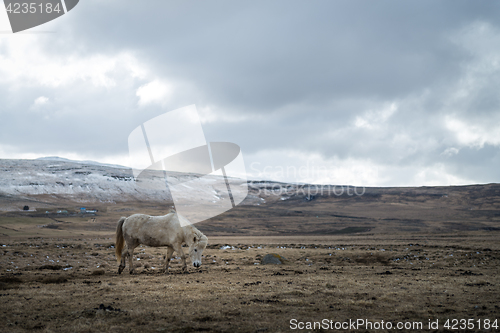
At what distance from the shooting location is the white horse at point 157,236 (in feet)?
55.3

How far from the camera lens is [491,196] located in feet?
423

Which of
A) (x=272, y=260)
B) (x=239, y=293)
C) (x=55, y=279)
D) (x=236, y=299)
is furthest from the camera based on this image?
(x=272, y=260)

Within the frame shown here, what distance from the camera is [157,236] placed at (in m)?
16.9

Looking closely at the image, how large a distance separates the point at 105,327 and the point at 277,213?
368 feet

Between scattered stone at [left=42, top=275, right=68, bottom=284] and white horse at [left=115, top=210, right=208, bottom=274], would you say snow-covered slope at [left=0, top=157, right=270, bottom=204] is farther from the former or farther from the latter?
scattered stone at [left=42, top=275, right=68, bottom=284]

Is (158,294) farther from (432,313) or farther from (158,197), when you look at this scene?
(158,197)

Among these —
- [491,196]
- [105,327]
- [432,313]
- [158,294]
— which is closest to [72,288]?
[158,294]

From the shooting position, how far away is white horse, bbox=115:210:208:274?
55.3ft

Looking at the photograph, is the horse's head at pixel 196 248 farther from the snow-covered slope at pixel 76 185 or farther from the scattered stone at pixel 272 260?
the snow-covered slope at pixel 76 185

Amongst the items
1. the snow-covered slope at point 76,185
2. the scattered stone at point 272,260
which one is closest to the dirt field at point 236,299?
the scattered stone at point 272,260

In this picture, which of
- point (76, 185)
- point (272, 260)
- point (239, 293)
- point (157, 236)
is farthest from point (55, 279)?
point (76, 185)

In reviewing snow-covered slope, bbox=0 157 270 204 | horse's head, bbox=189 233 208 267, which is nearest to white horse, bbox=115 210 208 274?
horse's head, bbox=189 233 208 267

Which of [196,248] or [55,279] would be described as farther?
[196,248]

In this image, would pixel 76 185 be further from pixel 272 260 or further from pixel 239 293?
pixel 239 293
